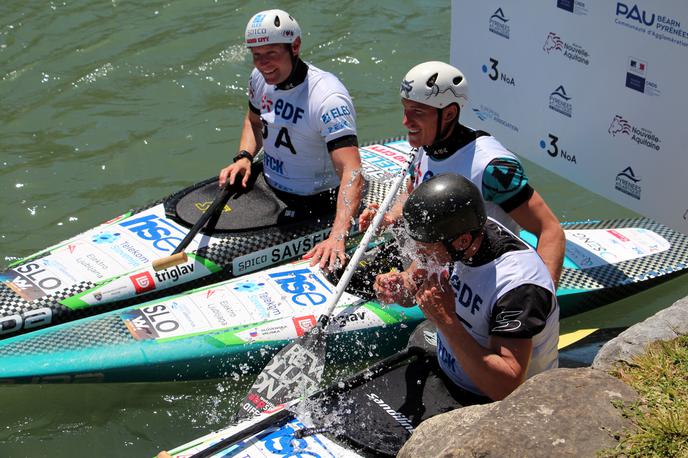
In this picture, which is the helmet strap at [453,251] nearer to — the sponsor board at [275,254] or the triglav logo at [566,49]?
the sponsor board at [275,254]

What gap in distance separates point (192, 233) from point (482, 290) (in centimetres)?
311

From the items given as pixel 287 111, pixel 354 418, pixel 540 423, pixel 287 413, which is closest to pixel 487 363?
pixel 540 423

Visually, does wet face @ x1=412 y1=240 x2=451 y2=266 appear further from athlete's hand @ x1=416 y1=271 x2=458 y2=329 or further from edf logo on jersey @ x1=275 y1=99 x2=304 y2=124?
edf logo on jersey @ x1=275 y1=99 x2=304 y2=124

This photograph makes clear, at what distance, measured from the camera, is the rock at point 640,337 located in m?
3.93

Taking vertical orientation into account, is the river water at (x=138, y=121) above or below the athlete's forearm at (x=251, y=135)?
below

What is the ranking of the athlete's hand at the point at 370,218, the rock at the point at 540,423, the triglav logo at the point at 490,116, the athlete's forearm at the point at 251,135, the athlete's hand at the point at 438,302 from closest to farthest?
1. the rock at the point at 540,423
2. the athlete's hand at the point at 438,302
3. the athlete's hand at the point at 370,218
4. the athlete's forearm at the point at 251,135
5. the triglav logo at the point at 490,116

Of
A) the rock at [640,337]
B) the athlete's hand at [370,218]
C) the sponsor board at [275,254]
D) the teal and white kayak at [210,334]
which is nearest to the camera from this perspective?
the rock at [640,337]

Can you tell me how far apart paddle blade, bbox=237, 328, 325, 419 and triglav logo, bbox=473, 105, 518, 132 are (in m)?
2.95

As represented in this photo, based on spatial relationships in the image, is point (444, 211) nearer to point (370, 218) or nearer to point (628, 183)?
point (370, 218)

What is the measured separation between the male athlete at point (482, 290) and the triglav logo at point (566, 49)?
295 centimetres

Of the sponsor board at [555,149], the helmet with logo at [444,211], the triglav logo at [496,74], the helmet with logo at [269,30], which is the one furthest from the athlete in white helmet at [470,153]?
the triglav logo at [496,74]

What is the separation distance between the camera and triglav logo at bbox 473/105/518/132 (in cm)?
723

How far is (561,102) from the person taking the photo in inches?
260

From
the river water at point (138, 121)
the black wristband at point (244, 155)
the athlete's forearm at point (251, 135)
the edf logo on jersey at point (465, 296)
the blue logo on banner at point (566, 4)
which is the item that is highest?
the blue logo on banner at point (566, 4)
